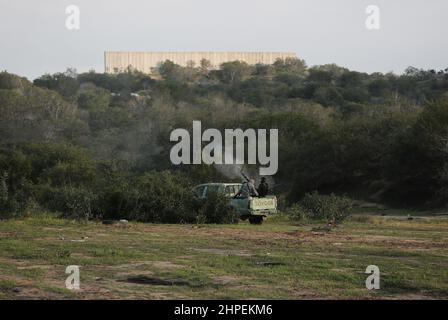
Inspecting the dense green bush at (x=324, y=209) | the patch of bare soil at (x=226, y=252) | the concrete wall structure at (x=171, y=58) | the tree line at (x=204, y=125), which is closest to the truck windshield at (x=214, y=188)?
the tree line at (x=204, y=125)

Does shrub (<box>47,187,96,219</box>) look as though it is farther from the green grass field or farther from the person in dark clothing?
the person in dark clothing

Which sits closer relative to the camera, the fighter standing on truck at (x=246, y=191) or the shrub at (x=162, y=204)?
the shrub at (x=162, y=204)

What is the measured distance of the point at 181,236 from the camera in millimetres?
21984

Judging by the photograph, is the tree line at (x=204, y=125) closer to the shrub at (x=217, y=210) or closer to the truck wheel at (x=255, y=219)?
the shrub at (x=217, y=210)

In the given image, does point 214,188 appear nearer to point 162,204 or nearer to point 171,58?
point 162,204

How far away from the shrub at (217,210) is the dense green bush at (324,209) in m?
3.40

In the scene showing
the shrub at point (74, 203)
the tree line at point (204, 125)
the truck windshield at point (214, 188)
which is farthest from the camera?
the tree line at point (204, 125)

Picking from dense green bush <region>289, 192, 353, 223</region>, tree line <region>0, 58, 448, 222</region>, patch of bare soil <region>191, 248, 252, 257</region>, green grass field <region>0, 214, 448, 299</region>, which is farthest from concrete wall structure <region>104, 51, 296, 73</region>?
patch of bare soil <region>191, 248, 252, 257</region>

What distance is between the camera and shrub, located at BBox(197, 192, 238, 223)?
28.1 metres

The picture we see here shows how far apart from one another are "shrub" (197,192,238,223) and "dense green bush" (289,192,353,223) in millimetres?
3401

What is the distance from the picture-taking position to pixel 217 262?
1563cm

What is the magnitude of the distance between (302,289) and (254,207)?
15.8 metres

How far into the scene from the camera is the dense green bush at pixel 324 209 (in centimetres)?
2916

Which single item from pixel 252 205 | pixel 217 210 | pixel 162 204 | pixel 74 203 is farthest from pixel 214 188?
pixel 74 203
